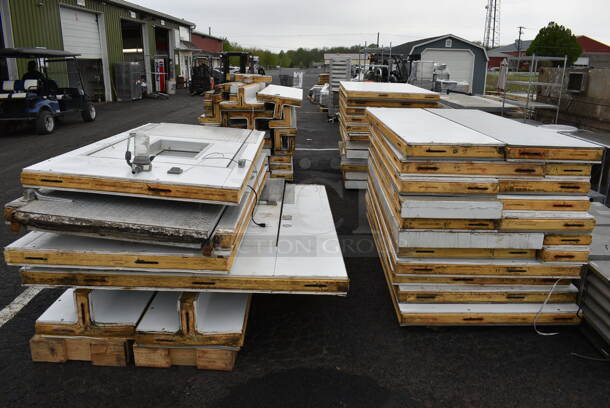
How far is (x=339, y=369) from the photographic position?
3.66 meters

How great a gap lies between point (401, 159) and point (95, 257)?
2.59 m

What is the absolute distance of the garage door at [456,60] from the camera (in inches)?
1292

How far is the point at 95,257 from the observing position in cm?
344

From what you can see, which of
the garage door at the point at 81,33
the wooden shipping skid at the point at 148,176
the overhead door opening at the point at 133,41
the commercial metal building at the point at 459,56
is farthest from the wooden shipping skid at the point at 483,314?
the commercial metal building at the point at 459,56

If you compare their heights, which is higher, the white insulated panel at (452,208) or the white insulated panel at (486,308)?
the white insulated panel at (452,208)

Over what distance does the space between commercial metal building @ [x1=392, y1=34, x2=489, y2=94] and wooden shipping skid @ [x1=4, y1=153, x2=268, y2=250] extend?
32.2 m

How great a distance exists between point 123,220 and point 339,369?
2.02 m

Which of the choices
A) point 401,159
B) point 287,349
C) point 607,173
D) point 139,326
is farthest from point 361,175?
point 139,326

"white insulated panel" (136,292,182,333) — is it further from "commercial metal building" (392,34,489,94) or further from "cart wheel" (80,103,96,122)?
"commercial metal building" (392,34,489,94)

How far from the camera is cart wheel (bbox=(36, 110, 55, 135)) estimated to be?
1363 cm

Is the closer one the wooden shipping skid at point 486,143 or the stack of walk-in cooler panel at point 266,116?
the wooden shipping skid at point 486,143

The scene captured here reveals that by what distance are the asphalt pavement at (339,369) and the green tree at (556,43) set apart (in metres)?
51.9

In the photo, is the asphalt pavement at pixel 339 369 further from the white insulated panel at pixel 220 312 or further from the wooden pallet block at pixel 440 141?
the wooden pallet block at pixel 440 141

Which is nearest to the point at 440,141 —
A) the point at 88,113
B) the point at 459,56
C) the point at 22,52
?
the point at 22,52
